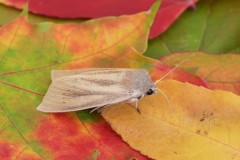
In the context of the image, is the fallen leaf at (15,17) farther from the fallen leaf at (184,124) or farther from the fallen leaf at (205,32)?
the fallen leaf at (184,124)

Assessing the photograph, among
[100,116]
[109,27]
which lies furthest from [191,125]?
[109,27]

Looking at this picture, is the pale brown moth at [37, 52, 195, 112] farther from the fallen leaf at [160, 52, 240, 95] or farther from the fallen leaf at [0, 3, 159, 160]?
the fallen leaf at [160, 52, 240, 95]

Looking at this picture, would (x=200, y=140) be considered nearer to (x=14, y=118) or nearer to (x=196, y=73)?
(x=196, y=73)

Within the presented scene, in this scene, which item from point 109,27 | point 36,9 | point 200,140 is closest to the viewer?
point 200,140

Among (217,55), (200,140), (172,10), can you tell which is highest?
(172,10)

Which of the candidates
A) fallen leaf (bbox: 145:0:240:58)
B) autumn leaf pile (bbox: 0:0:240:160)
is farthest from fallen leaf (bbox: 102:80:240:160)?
fallen leaf (bbox: 145:0:240:58)

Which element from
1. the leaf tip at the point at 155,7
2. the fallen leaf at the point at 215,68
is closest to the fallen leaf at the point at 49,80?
the leaf tip at the point at 155,7

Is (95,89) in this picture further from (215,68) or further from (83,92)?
(215,68)

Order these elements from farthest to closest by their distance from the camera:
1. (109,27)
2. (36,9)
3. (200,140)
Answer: (36,9) → (109,27) → (200,140)

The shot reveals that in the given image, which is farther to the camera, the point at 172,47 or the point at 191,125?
the point at 172,47
